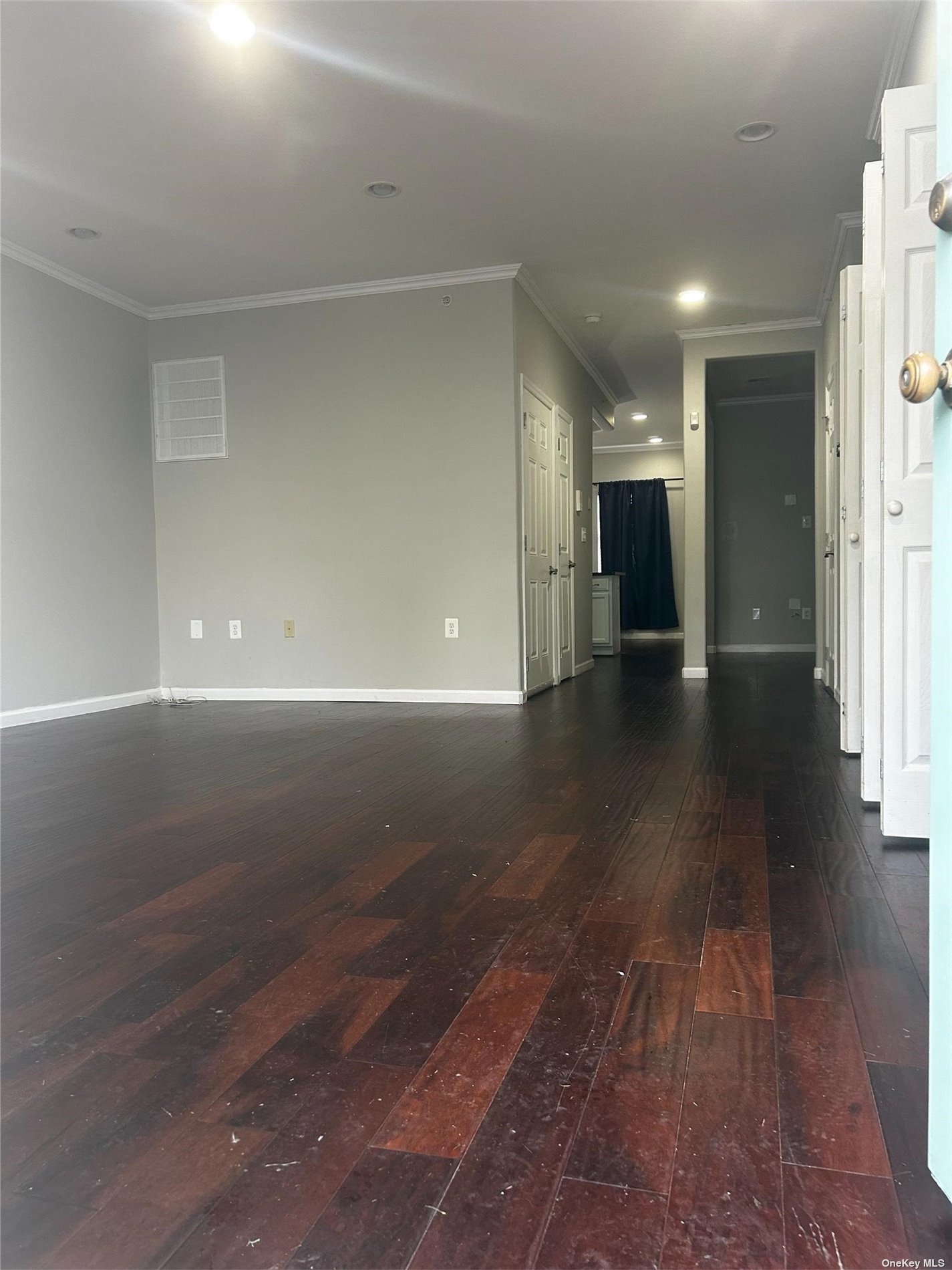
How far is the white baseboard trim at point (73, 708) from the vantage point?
4.51m

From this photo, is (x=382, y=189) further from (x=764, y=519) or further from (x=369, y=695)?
(x=764, y=519)

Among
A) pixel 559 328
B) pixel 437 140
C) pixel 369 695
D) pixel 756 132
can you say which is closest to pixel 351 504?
pixel 369 695

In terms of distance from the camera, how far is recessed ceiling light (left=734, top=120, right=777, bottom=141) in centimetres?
350

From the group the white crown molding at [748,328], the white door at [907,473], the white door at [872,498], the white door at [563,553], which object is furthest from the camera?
the white crown molding at [748,328]

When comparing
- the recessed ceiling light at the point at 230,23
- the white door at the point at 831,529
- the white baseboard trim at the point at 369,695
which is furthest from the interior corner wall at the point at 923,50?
the white baseboard trim at the point at 369,695

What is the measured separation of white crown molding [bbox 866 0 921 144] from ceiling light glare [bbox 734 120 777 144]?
0.37m

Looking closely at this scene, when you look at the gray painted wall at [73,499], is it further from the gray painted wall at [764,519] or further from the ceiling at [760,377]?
the gray painted wall at [764,519]

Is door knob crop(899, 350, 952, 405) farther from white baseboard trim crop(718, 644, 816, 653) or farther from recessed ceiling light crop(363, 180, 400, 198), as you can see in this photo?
white baseboard trim crop(718, 644, 816, 653)

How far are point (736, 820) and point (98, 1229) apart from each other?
1.90m

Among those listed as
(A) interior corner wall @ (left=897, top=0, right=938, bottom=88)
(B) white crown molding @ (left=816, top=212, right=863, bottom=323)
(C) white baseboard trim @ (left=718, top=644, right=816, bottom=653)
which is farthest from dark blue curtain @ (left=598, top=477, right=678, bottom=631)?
(A) interior corner wall @ (left=897, top=0, right=938, bottom=88)

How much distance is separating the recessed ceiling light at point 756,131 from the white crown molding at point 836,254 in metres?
0.99

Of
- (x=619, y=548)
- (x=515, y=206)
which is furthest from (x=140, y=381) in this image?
(x=619, y=548)

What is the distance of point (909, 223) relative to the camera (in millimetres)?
2256

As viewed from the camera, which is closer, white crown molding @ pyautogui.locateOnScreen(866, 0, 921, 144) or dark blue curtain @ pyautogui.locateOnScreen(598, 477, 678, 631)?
white crown molding @ pyautogui.locateOnScreen(866, 0, 921, 144)
